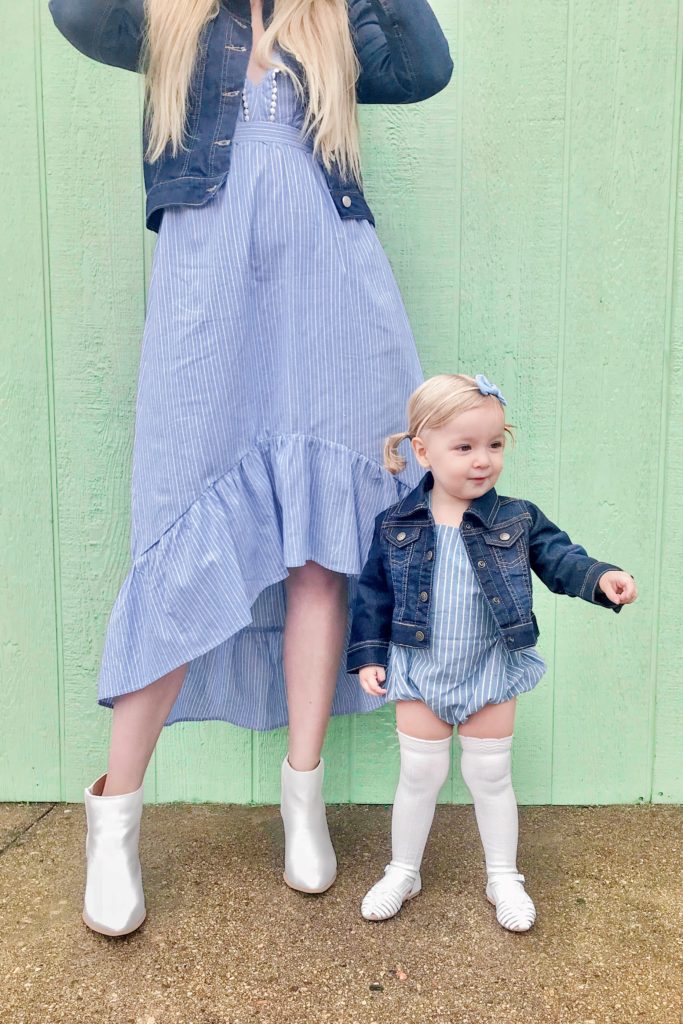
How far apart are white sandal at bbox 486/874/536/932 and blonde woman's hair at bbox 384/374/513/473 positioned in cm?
78

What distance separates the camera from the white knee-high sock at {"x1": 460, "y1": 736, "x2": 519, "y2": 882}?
1.62 meters

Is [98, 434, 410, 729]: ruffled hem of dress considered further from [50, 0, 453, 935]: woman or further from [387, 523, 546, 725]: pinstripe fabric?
[387, 523, 546, 725]: pinstripe fabric

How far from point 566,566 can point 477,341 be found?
0.68m

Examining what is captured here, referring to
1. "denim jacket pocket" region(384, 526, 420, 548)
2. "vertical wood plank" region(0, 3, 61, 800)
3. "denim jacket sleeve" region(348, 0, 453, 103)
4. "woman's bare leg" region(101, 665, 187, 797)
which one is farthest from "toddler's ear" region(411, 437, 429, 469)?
"vertical wood plank" region(0, 3, 61, 800)

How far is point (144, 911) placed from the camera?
1.63m

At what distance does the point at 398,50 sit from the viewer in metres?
1.67

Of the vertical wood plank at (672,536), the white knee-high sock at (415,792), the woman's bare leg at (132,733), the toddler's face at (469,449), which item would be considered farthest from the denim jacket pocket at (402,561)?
the vertical wood plank at (672,536)

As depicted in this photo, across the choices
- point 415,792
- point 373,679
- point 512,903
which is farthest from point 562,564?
point 512,903

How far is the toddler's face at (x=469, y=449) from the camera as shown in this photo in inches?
60.2

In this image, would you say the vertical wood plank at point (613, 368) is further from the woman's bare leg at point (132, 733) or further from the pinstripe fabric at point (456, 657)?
the woman's bare leg at point (132, 733)

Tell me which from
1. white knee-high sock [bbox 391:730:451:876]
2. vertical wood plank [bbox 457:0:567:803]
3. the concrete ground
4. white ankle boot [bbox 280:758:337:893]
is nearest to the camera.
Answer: the concrete ground

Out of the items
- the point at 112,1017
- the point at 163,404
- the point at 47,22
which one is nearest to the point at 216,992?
the point at 112,1017

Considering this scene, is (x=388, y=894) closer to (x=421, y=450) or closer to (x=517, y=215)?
(x=421, y=450)

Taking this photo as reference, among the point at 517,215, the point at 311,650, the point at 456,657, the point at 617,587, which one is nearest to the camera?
the point at 617,587
